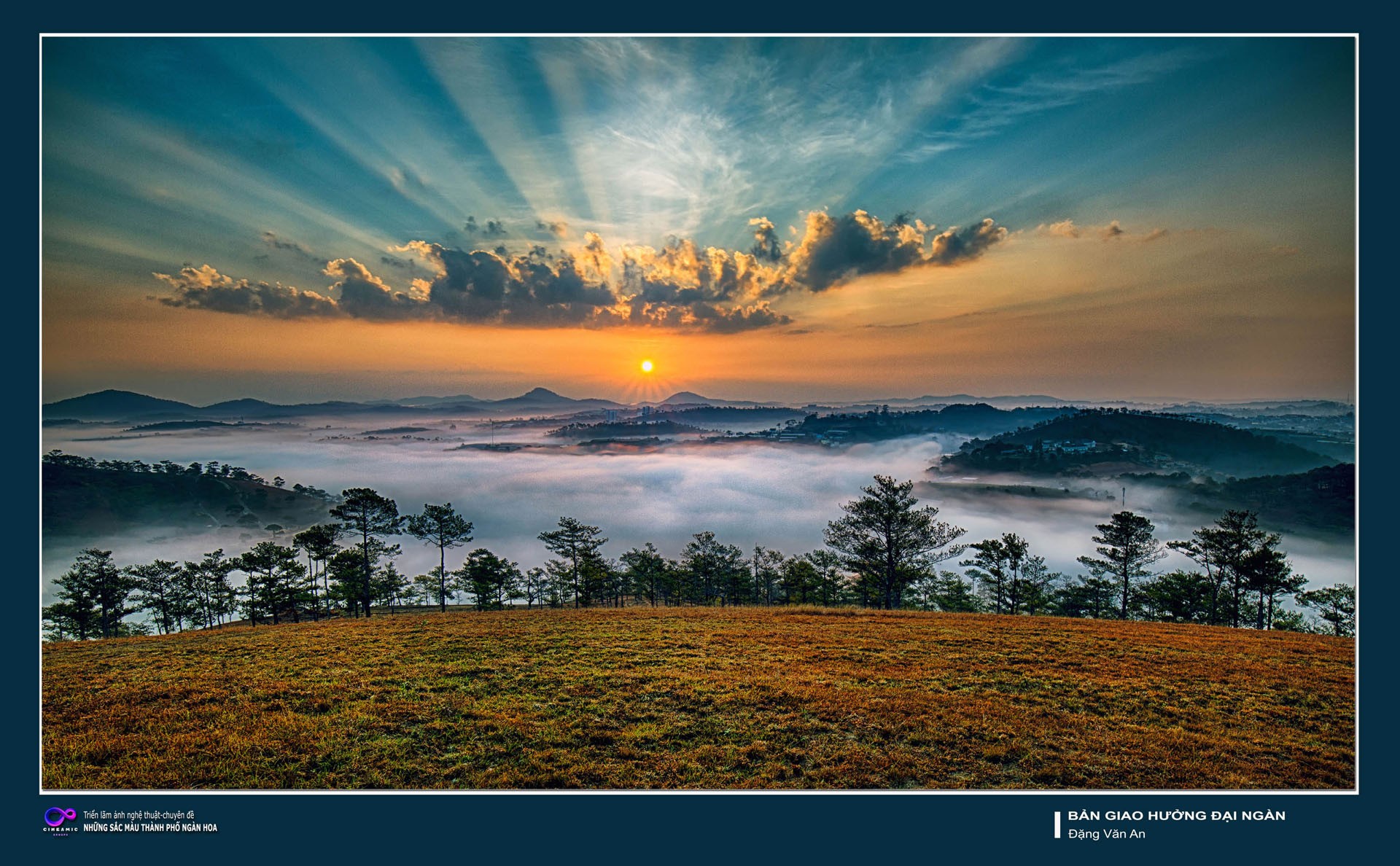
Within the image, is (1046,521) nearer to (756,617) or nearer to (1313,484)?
(1313,484)

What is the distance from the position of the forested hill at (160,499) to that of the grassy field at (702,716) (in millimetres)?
2954

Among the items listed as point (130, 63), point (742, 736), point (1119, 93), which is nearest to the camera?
point (742, 736)

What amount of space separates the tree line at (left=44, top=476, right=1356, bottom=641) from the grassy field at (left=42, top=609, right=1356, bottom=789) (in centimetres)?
1077

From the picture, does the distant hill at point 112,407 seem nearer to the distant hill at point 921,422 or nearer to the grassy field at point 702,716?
the grassy field at point 702,716

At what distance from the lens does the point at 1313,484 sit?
11742 millimetres

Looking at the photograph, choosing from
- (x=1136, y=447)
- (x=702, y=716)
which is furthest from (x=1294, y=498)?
(x=702, y=716)

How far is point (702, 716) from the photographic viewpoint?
228 inches

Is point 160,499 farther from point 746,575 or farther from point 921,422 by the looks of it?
point 921,422

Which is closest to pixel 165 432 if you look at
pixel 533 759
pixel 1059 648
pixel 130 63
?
pixel 130 63

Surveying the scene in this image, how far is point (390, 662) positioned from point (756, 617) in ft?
29.6
